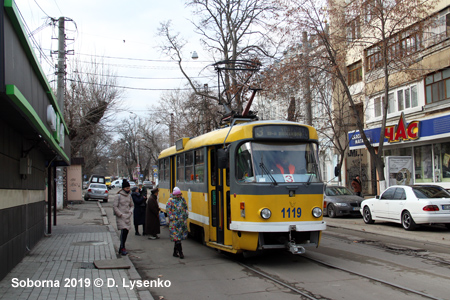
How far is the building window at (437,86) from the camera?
20.0 metres

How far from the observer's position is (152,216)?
45.0 feet

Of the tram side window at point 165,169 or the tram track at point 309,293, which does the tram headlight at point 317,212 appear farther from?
the tram side window at point 165,169

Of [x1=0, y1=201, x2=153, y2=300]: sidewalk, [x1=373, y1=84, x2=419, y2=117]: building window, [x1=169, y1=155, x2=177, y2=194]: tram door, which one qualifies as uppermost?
[x1=373, y1=84, x2=419, y2=117]: building window

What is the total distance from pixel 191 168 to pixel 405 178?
1524 centimetres

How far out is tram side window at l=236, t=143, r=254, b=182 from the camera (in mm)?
8758

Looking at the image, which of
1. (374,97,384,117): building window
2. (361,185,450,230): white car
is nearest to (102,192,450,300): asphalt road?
(361,185,450,230): white car

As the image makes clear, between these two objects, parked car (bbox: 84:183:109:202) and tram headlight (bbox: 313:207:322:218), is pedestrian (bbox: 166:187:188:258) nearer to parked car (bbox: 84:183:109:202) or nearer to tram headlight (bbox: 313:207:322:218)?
tram headlight (bbox: 313:207:322:218)

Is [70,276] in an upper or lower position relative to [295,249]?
lower

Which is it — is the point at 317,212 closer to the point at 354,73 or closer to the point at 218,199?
the point at 218,199

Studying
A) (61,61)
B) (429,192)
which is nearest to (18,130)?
(61,61)

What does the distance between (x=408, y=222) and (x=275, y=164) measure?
8.00m

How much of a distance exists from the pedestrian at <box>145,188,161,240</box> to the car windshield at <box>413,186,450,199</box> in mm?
8601

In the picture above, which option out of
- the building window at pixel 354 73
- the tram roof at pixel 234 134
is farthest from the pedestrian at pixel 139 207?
the building window at pixel 354 73

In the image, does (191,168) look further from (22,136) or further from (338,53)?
(338,53)
